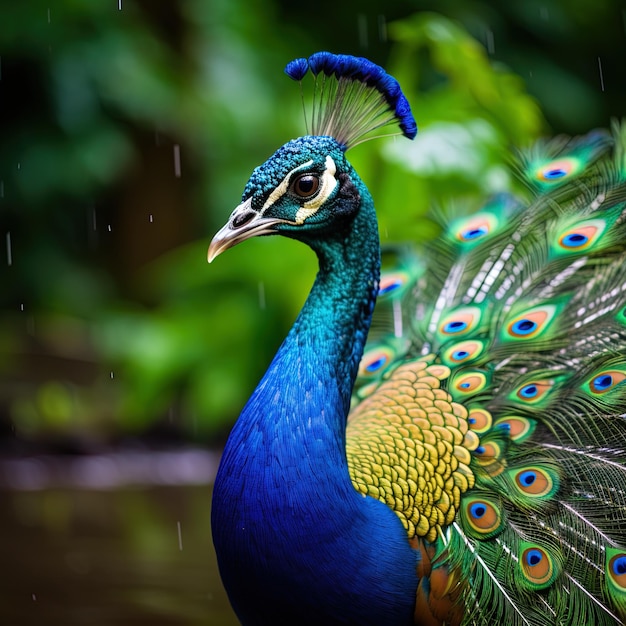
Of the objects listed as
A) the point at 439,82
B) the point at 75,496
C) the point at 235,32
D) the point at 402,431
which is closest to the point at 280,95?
the point at 235,32

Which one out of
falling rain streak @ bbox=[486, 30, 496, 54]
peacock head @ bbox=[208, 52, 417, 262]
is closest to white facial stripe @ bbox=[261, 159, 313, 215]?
peacock head @ bbox=[208, 52, 417, 262]

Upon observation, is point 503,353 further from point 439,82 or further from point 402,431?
point 439,82

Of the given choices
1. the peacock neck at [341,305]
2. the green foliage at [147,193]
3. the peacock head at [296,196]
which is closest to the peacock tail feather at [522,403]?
the peacock neck at [341,305]

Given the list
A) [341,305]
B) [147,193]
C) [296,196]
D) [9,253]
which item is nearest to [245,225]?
[296,196]

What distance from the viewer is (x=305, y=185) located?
224 cm

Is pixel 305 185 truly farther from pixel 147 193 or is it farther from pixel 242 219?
pixel 147 193

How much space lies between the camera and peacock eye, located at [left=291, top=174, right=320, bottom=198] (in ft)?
7.35

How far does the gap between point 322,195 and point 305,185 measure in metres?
0.05

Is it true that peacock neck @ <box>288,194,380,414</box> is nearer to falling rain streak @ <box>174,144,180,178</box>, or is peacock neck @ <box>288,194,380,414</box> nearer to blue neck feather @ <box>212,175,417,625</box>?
blue neck feather @ <box>212,175,417,625</box>

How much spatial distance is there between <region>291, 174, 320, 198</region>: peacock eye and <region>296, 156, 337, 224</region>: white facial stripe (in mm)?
15

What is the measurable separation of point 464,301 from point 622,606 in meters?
0.99

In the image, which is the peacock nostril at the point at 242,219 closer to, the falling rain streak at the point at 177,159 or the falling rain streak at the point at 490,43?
the falling rain streak at the point at 177,159

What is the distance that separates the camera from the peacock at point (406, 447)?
2131 mm

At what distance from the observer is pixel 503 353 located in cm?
261
